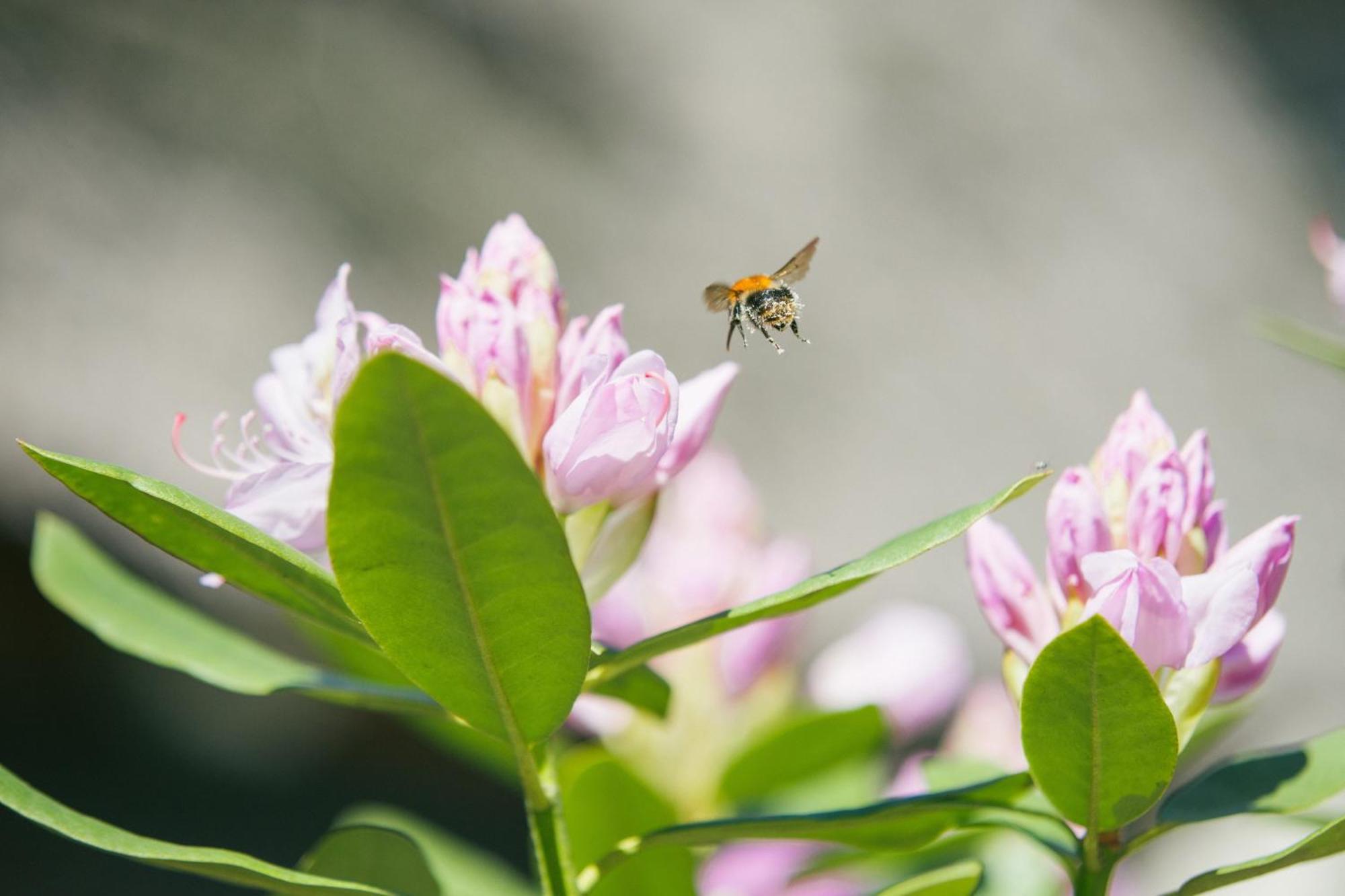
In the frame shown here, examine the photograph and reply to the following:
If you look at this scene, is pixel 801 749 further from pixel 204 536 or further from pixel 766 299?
pixel 204 536

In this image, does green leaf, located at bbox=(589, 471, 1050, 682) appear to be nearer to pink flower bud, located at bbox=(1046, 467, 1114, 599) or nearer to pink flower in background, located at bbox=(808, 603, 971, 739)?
pink flower bud, located at bbox=(1046, 467, 1114, 599)

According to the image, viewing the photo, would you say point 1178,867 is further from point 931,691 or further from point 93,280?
point 93,280

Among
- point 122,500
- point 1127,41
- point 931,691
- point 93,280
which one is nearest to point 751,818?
point 122,500

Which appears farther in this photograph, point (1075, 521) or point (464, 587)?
point (1075, 521)

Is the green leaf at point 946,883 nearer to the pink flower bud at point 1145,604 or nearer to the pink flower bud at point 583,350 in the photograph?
the pink flower bud at point 1145,604

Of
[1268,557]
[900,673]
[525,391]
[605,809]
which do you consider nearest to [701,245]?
[900,673]

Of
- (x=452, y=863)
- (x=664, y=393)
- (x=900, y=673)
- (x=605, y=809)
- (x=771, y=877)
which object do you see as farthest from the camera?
(x=900, y=673)

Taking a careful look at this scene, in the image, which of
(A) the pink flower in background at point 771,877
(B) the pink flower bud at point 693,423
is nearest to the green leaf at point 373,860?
(B) the pink flower bud at point 693,423
